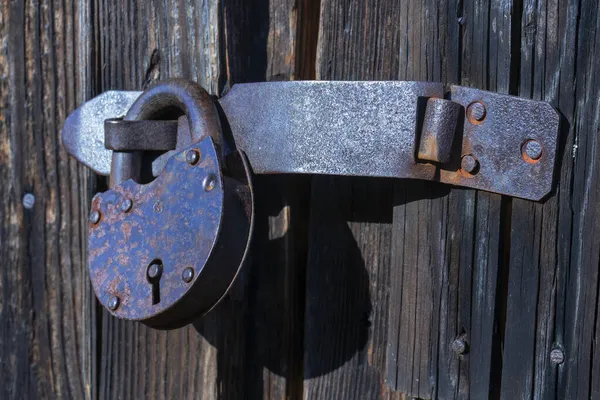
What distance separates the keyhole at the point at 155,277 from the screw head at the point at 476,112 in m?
0.38

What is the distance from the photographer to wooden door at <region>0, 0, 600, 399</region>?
71 centimetres

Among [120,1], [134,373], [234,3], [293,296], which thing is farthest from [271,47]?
[134,373]

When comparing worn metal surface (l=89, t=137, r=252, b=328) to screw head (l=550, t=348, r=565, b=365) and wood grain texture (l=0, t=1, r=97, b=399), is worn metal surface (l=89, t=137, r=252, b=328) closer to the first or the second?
wood grain texture (l=0, t=1, r=97, b=399)

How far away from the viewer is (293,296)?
0.90m

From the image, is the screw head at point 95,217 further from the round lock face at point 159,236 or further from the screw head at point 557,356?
the screw head at point 557,356

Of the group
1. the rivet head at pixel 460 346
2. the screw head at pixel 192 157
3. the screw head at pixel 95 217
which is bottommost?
the rivet head at pixel 460 346

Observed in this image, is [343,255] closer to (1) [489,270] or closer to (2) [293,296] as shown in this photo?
(2) [293,296]

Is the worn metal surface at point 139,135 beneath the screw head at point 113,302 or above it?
above

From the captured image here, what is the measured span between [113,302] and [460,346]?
0.40 m

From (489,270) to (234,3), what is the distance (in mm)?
466

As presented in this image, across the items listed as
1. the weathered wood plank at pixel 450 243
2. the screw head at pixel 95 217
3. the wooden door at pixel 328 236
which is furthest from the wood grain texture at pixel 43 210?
the weathered wood plank at pixel 450 243

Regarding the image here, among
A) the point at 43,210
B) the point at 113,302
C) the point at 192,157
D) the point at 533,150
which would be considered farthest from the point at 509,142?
the point at 43,210

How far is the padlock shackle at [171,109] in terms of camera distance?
77 cm

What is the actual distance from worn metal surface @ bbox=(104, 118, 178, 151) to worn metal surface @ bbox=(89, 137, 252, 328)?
47 mm
